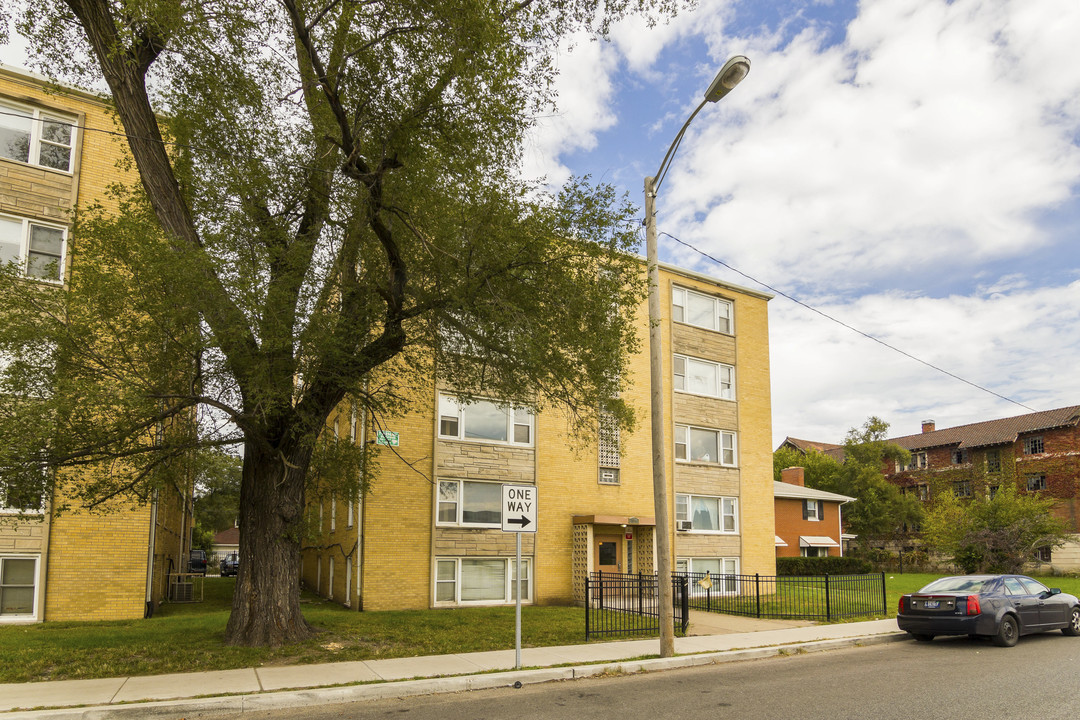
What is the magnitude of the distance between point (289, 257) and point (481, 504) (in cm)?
1117

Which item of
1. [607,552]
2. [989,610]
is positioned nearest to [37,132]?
[607,552]

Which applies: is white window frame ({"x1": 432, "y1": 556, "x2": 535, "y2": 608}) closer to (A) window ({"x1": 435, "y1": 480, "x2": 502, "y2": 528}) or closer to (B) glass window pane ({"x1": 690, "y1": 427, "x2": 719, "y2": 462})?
(A) window ({"x1": 435, "y1": 480, "x2": 502, "y2": 528})

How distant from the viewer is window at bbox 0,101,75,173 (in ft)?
57.3

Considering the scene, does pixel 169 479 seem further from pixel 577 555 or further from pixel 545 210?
pixel 577 555

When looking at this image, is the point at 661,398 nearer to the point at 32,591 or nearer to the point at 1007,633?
the point at 1007,633

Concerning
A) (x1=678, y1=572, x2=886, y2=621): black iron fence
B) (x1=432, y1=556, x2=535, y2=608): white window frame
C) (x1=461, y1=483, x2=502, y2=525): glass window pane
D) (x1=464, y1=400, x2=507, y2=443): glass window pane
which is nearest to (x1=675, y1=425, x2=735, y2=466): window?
(x1=678, y1=572, x2=886, y2=621): black iron fence

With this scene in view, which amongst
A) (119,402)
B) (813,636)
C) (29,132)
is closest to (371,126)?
(119,402)

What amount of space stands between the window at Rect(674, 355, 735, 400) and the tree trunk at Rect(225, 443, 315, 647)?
1583cm

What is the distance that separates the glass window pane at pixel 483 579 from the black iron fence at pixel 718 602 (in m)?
2.53

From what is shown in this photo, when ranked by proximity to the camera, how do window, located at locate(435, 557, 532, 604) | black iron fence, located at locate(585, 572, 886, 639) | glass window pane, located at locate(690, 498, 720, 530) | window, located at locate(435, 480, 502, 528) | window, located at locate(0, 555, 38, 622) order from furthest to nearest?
glass window pane, located at locate(690, 498, 720, 530) → window, located at locate(435, 480, 502, 528) → window, located at locate(435, 557, 532, 604) → window, located at locate(0, 555, 38, 622) → black iron fence, located at locate(585, 572, 886, 639)

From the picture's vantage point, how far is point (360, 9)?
37.2 feet

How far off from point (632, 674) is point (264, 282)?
7.99 metres

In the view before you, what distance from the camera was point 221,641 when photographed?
12.4m

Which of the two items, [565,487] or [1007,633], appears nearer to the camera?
[1007,633]
